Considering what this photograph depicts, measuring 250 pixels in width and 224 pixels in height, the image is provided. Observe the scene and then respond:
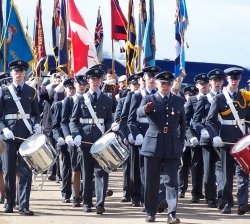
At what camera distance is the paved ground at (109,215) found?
30.5 ft

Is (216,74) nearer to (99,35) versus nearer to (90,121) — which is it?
(90,121)

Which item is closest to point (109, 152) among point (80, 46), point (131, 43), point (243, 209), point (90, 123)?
point (90, 123)

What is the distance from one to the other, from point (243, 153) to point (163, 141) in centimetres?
111

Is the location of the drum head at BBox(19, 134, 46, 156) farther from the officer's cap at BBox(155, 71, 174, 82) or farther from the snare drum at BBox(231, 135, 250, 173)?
the snare drum at BBox(231, 135, 250, 173)

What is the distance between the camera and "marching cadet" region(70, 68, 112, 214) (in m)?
10.1

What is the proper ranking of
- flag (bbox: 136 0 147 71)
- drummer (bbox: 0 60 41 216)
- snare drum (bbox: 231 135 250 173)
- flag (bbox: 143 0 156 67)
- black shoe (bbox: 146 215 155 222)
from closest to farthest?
black shoe (bbox: 146 215 155 222) < snare drum (bbox: 231 135 250 173) < drummer (bbox: 0 60 41 216) < flag (bbox: 143 0 156 67) < flag (bbox: 136 0 147 71)

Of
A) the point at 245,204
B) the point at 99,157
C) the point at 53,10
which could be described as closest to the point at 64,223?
the point at 99,157

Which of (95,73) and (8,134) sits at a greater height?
(95,73)

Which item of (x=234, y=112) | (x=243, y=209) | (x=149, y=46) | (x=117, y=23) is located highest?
(x=117, y=23)

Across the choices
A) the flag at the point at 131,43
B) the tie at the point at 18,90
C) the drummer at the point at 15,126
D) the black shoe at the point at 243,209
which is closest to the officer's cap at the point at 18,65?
the drummer at the point at 15,126

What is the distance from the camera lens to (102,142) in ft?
31.6

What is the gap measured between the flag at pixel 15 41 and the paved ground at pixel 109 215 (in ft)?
9.10

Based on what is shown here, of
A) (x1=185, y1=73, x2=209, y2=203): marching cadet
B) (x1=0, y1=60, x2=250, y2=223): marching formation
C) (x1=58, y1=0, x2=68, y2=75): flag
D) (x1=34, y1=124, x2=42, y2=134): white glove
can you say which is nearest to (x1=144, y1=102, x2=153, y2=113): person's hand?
(x1=0, y1=60, x2=250, y2=223): marching formation

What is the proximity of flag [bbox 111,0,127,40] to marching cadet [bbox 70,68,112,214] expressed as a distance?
661 cm
